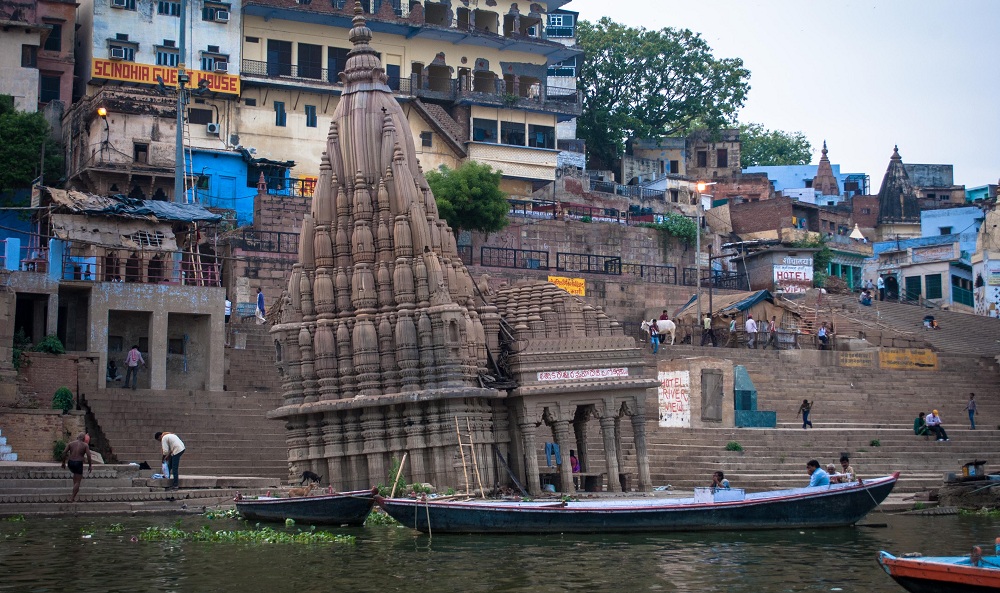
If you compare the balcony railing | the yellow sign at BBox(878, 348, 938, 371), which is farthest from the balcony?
the yellow sign at BBox(878, 348, 938, 371)

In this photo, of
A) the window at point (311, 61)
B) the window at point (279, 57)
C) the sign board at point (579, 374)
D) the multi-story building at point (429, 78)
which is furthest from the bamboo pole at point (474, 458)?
the window at point (311, 61)

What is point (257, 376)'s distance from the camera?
3350 centimetres

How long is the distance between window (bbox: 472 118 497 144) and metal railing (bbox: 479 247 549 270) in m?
6.04

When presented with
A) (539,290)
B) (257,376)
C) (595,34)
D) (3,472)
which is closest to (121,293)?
(257,376)

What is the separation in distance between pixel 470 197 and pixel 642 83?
21.5m

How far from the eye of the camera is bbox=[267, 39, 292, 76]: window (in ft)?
163

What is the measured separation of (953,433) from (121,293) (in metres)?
19.6

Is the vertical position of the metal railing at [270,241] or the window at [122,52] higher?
the window at [122,52]

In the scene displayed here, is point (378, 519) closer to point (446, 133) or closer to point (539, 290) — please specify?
point (539, 290)

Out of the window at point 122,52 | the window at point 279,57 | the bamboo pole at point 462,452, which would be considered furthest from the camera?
the window at point 279,57

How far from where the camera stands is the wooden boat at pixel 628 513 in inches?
804

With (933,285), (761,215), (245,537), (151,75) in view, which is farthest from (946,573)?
(761,215)

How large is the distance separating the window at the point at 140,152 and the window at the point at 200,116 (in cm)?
416

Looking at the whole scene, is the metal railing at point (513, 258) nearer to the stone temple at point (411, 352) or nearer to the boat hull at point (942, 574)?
the stone temple at point (411, 352)
